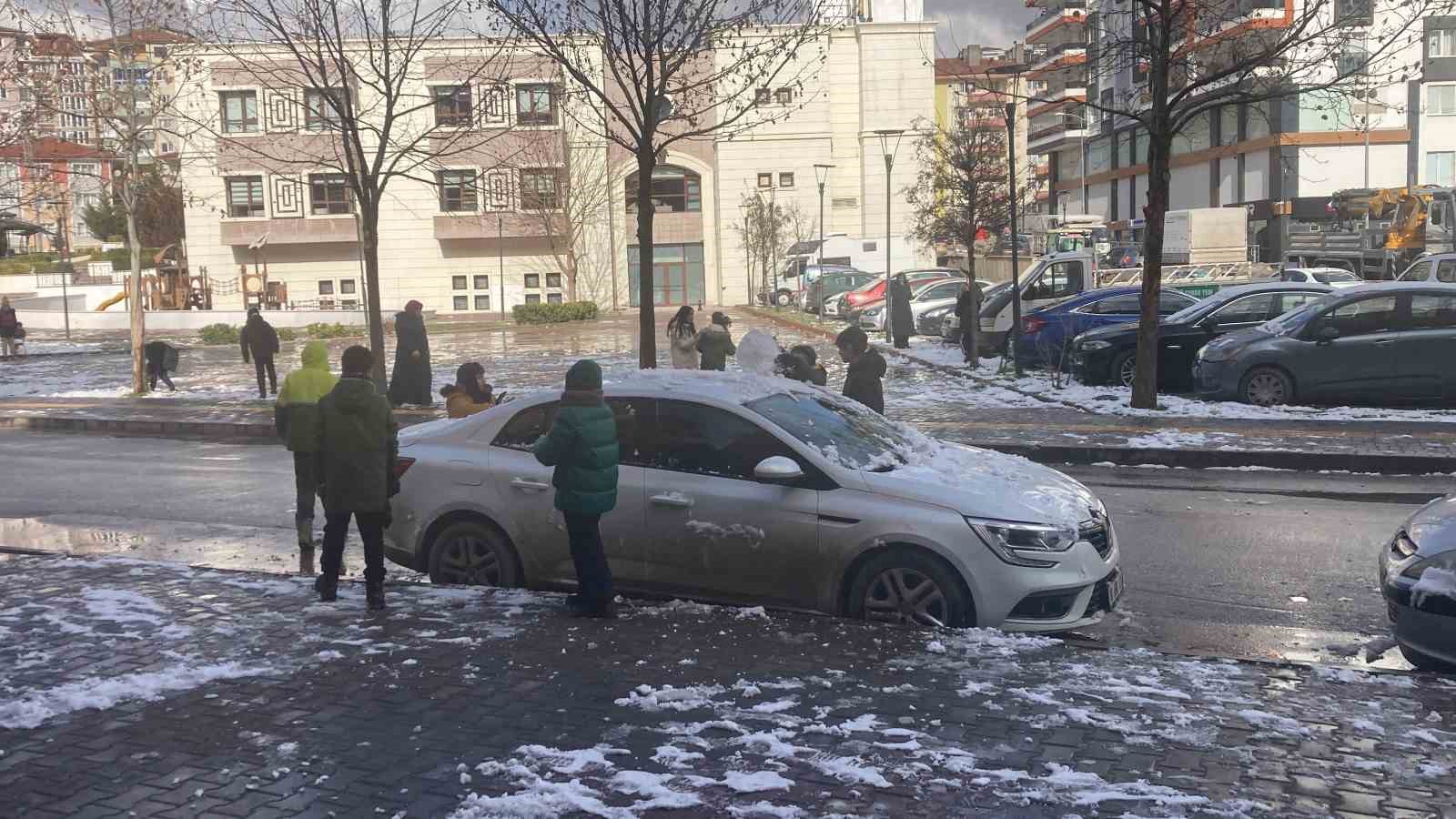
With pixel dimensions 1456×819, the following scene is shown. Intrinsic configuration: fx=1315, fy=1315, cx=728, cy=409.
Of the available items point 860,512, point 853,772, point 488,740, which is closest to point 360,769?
point 488,740

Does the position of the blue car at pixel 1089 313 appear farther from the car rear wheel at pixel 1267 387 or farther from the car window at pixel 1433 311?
the car window at pixel 1433 311

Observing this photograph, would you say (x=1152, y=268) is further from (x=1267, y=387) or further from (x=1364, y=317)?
(x=1364, y=317)

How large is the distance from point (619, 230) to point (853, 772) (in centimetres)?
5809

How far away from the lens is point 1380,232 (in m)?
40.3

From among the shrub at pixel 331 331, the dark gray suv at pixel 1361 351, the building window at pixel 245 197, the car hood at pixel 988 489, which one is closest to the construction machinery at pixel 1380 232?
the dark gray suv at pixel 1361 351

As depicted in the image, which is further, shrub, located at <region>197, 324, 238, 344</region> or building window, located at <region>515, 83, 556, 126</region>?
building window, located at <region>515, 83, 556, 126</region>

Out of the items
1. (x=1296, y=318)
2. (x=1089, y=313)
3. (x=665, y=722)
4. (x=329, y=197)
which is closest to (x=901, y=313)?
(x=1089, y=313)

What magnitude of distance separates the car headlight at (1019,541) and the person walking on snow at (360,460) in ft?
10.4

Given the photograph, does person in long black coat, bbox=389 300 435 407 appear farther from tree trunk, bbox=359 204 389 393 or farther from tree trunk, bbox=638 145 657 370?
tree trunk, bbox=638 145 657 370

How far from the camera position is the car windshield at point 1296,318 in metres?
16.6

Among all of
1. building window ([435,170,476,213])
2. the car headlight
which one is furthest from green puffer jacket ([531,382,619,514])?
building window ([435,170,476,213])

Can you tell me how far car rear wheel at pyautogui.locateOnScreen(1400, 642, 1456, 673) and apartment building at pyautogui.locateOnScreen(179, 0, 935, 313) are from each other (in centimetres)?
5138

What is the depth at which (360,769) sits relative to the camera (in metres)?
4.90

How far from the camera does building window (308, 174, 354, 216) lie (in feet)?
194
